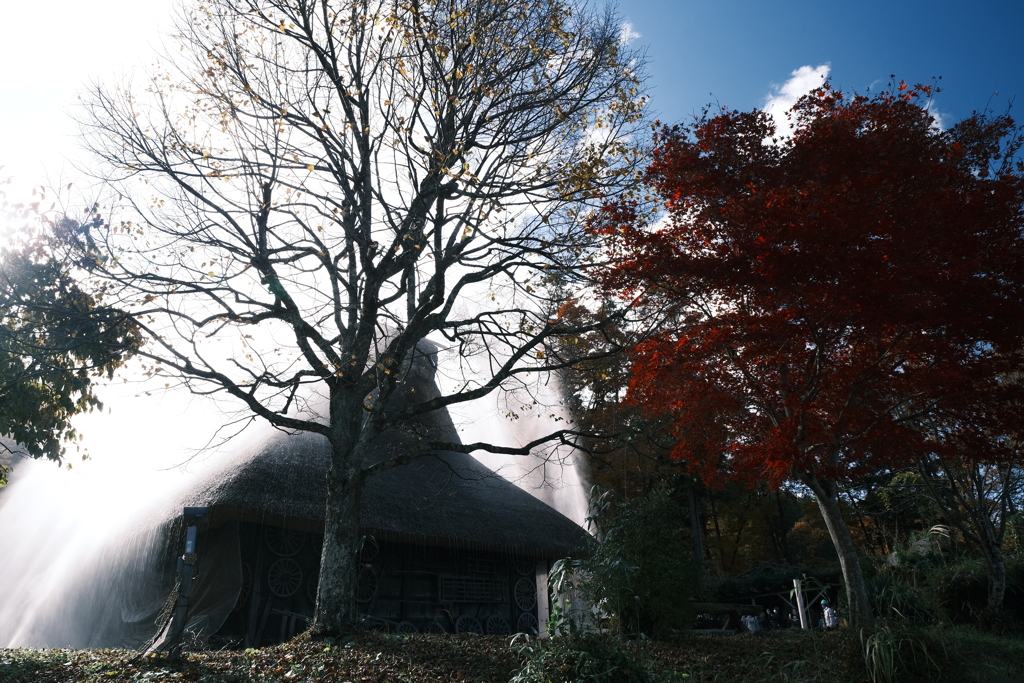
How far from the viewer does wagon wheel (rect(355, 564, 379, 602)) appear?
11.5m

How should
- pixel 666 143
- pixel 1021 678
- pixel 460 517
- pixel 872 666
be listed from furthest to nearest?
pixel 460 517
pixel 666 143
pixel 1021 678
pixel 872 666

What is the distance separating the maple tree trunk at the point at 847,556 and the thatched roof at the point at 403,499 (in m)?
5.13

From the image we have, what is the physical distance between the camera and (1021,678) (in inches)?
240

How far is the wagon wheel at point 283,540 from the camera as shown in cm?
1073

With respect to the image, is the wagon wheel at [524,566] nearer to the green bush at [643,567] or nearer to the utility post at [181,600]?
the green bush at [643,567]

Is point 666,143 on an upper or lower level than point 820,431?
upper

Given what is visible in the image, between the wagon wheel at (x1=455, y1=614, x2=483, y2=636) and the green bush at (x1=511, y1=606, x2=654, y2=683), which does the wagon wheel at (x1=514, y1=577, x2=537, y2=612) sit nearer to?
the wagon wheel at (x1=455, y1=614, x2=483, y2=636)

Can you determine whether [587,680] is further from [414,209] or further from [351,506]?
[414,209]

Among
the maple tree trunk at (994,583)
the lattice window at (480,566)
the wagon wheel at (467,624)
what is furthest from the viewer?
the lattice window at (480,566)

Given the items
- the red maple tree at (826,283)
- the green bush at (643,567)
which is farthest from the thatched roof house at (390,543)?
the red maple tree at (826,283)

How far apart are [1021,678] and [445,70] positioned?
31.0ft

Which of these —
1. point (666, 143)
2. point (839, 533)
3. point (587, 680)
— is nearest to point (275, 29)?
point (666, 143)

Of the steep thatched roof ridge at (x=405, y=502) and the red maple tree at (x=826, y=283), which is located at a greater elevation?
the red maple tree at (x=826, y=283)

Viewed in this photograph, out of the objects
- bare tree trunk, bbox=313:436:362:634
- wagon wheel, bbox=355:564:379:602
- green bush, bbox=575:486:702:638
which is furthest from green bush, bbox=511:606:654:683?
wagon wheel, bbox=355:564:379:602
